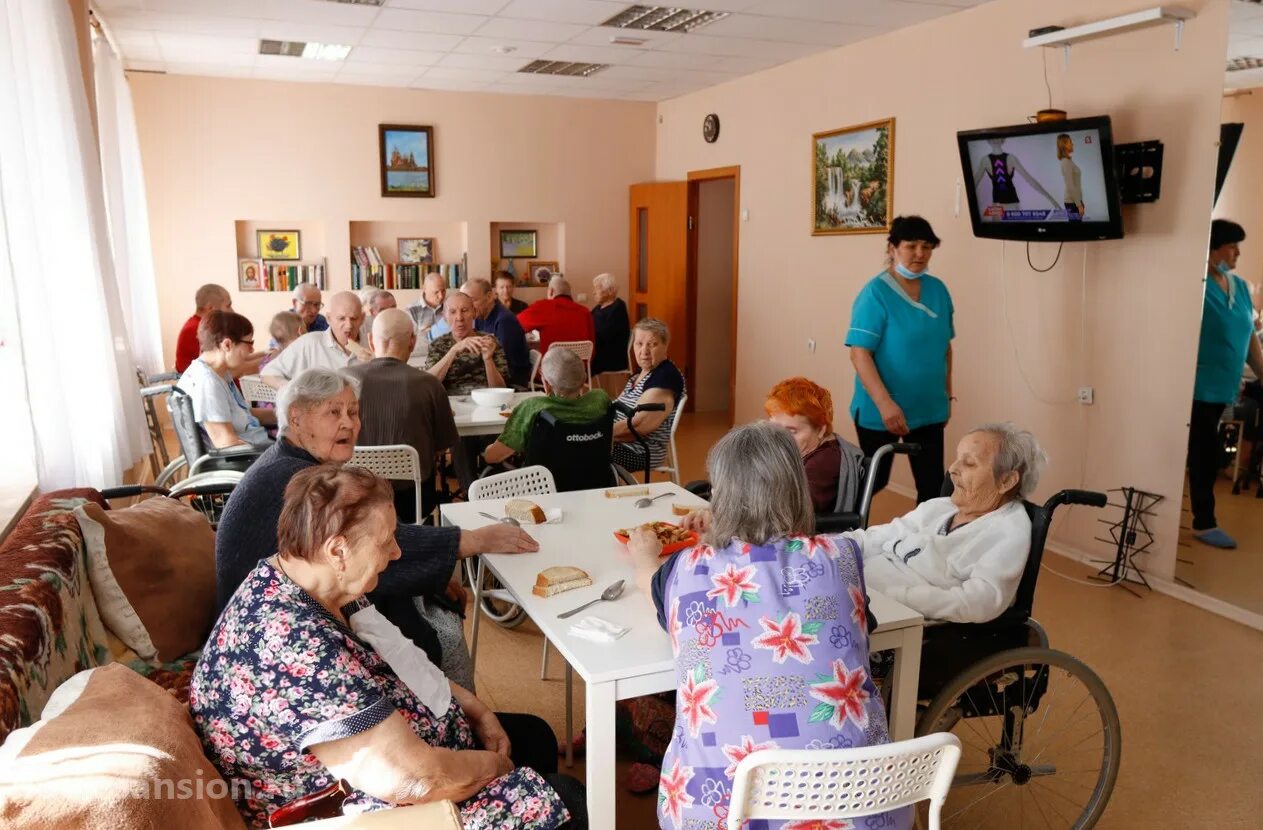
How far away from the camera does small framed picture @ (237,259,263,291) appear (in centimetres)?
829

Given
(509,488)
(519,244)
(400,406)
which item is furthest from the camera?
(519,244)

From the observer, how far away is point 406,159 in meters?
8.58

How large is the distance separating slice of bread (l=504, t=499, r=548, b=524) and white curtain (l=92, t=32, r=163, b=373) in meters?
3.95

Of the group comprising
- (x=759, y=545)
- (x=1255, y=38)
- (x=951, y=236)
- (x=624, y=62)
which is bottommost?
(x=759, y=545)

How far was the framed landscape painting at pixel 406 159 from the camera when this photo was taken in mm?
8500

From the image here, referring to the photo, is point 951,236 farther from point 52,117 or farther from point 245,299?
point 245,299

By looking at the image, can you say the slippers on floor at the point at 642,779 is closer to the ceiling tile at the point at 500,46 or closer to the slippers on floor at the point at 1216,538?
the slippers on floor at the point at 1216,538

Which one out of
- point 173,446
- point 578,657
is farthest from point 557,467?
point 173,446

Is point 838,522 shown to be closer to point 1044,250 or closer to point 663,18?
point 1044,250

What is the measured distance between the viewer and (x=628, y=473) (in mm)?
4500

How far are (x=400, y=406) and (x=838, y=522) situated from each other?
192cm

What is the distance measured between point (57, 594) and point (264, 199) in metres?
7.01

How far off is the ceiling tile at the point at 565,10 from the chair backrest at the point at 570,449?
2.84 meters

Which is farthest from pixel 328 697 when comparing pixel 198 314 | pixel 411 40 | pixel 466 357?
pixel 411 40
